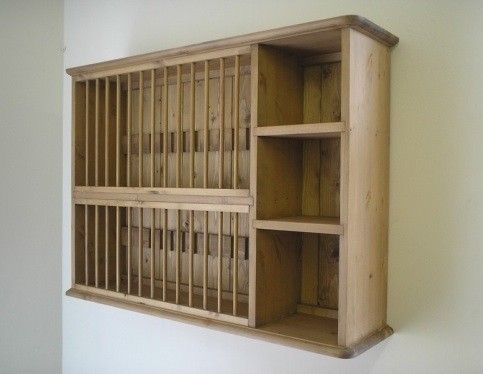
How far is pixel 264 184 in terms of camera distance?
5.34ft

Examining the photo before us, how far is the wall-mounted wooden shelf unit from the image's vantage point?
1465mm

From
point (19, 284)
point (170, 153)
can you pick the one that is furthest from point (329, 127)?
point (19, 284)

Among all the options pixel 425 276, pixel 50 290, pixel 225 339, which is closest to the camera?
pixel 425 276

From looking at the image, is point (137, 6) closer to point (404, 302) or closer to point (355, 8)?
point (355, 8)

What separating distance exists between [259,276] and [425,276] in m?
0.51

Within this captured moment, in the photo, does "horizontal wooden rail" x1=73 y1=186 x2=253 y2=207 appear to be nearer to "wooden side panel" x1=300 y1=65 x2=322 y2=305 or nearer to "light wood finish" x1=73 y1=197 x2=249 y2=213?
"light wood finish" x1=73 y1=197 x2=249 y2=213

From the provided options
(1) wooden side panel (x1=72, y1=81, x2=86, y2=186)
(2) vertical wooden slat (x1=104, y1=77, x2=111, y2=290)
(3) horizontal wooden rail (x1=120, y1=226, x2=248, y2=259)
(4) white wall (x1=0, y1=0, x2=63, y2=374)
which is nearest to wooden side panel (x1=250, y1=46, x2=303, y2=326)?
(3) horizontal wooden rail (x1=120, y1=226, x2=248, y2=259)

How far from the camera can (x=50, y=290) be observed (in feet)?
8.50

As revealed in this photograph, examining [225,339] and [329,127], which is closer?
[329,127]

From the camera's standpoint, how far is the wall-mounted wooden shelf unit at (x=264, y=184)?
1.46 meters

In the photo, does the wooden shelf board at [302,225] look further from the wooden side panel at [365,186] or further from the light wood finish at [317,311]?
the light wood finish at [317,311]

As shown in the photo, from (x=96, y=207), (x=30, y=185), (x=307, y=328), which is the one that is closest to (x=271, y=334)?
(x=307, y=328)

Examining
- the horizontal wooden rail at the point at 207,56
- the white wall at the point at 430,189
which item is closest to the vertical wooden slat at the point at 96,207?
the horizontal wooden rail at the point at 207,56

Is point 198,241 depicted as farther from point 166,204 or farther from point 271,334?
point 271,334
